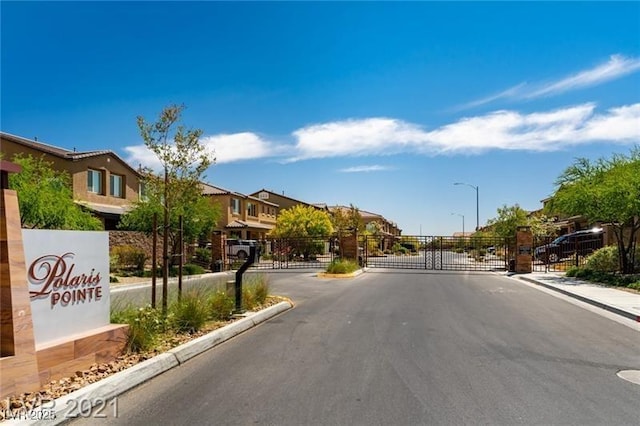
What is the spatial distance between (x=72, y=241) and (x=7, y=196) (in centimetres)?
107

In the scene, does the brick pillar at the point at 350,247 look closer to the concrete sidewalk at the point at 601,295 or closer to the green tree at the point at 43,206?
the concrete sidewalk at the point at 601,295

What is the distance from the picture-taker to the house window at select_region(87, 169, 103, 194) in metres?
35.8

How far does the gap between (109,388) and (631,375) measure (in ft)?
21.2

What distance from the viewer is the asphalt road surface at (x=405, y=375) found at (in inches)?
206

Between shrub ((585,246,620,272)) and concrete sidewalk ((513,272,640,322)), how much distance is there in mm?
2892

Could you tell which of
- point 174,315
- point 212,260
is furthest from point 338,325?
point 212,260

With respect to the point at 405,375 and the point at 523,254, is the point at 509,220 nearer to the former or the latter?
the point at 523,254

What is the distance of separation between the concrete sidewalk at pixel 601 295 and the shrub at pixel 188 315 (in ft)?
30.8

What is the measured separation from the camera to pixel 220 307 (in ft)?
33.9

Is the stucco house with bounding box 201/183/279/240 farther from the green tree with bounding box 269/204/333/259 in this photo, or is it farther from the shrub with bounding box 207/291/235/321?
the shrub with bounding box 207/291/235/321

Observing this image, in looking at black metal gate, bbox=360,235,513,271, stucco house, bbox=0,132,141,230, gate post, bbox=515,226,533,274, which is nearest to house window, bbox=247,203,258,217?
black metal gate, bbox=360,235,513,271

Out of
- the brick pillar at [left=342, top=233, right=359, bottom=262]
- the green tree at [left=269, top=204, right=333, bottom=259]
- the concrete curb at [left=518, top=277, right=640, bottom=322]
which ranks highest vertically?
the green tree at [left=269, top=204, right=333, bottom=259]

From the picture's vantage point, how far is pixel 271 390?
19.8 feet

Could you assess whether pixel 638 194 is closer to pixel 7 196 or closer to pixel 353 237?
pixel 353 237
